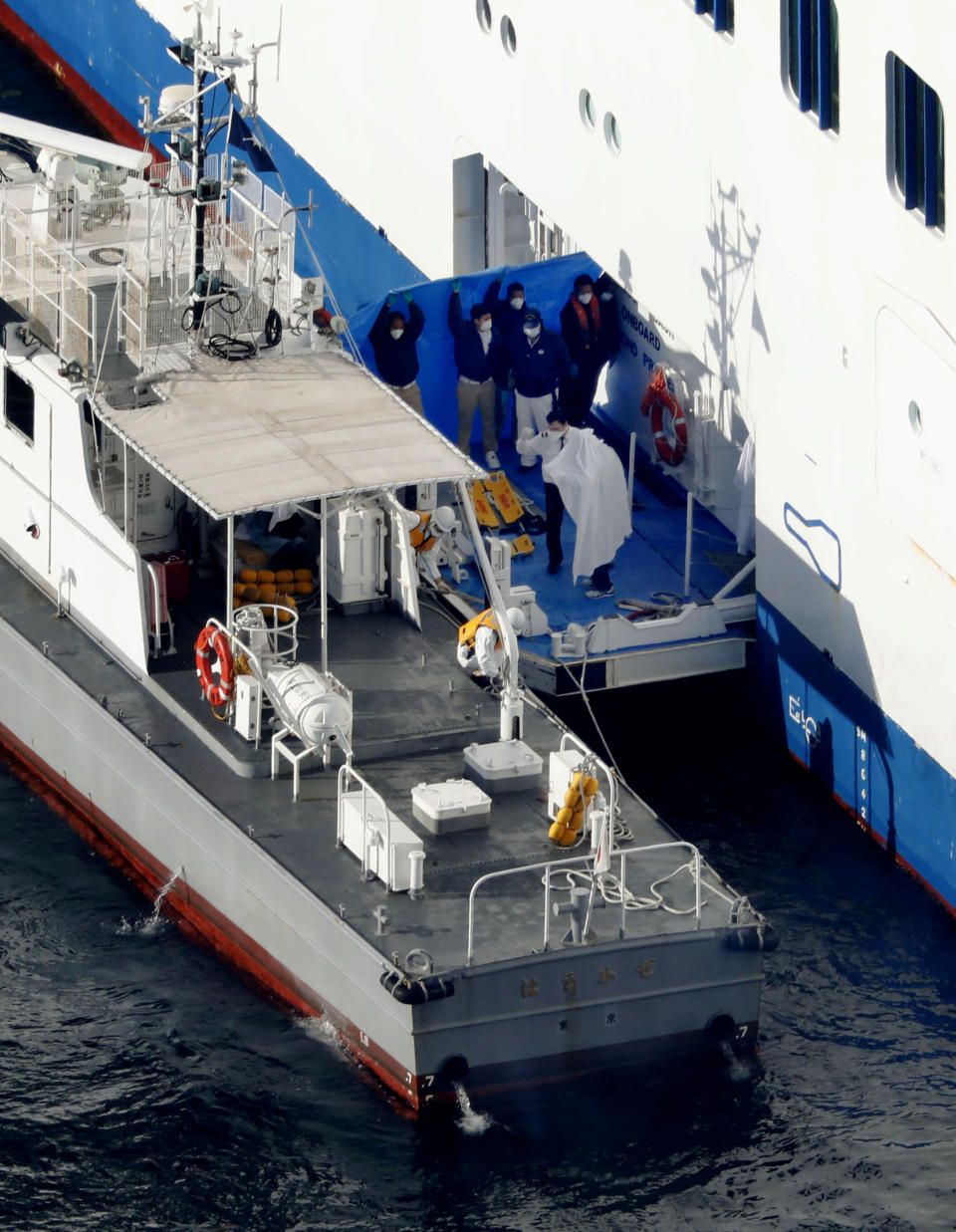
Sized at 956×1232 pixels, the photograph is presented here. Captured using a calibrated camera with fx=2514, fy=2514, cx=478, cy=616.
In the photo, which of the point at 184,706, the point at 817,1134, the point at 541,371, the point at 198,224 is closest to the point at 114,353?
the point at 198,224

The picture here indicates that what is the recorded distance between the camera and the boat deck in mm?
19484

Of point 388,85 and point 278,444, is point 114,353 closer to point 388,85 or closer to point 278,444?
point 278,444

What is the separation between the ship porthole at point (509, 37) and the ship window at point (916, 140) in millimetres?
7214

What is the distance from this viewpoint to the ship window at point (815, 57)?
72.2 feet

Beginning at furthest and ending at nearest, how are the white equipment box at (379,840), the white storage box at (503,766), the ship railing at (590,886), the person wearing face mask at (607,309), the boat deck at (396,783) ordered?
1. the person wearing face mask at (607,309)
2. the white storage box at (503,766)
3. the white equipment box at (379,840)
4. the boat deck at (396,783)
5. the ship railing at (590,886)

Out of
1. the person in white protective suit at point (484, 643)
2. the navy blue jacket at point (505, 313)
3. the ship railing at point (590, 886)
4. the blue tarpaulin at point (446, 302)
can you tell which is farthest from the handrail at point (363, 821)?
the navy blue jacket at point (505, 313)

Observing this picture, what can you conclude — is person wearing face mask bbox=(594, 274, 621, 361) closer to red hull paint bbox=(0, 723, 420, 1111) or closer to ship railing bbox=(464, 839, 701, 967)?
red hull paint bbox=(0, 723, 420, 1111)

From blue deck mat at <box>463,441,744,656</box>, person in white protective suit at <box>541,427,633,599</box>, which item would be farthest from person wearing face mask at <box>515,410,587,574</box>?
blue deck mat at <box>463,441,744,656</box>

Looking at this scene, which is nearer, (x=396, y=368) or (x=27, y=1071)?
(x=27, y=1071)

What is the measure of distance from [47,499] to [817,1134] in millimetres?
9560

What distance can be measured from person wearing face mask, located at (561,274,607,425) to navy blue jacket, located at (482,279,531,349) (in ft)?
1.81

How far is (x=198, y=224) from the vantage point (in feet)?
74.5

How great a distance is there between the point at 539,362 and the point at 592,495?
2583mm

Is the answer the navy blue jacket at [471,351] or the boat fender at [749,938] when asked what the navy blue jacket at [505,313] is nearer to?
the navy blue jacket at [471,351]
